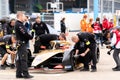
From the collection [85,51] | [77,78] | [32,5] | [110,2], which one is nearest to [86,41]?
[85,51]

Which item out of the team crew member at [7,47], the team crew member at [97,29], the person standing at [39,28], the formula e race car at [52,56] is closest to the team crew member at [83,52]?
the formula e race car at [52,56]

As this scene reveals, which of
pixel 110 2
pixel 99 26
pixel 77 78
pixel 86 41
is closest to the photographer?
pixel 77 78

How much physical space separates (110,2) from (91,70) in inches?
1137

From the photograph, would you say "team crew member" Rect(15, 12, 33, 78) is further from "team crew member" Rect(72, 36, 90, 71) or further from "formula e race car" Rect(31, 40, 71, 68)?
"team crew member" Rect(72, 36, 90, 71)

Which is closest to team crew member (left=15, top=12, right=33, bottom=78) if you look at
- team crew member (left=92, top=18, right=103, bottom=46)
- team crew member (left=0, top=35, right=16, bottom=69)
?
team crew member (left=0, top=35, right=16, bottom=69)

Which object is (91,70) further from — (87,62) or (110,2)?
(110,2)

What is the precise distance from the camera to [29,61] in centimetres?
1330

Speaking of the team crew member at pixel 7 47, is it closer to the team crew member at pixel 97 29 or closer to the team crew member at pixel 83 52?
the team crew member at pixel 83 52

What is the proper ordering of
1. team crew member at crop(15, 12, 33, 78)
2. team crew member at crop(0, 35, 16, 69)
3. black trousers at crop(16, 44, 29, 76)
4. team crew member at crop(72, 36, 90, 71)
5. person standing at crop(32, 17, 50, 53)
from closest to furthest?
team crew member at crop(15, 12, 33, 78), black trousers at crop(16, 44, 29, 76), team crew member at crop(72, 36, 90, 71), team crew member at crop(0, 35, 16, 69), person standing at crop(32, 17, 50, 53)

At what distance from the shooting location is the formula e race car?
12586 mm

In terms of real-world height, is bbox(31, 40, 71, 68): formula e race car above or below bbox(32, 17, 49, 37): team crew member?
below

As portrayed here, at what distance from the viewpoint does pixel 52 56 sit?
12750 millimetres

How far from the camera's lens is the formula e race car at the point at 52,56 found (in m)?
12.6

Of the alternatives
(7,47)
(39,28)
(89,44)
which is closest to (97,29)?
(39,28)
